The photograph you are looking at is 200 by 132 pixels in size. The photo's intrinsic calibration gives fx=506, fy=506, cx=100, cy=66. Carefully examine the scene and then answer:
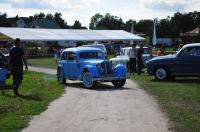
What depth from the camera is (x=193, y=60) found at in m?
21.9

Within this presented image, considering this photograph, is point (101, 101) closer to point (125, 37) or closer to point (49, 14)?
point (125, 37)

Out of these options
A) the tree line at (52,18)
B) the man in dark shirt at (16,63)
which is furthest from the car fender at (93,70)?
the tree line at (52,18)

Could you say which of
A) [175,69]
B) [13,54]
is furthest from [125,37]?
[13,54]

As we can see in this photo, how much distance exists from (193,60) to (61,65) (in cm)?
570

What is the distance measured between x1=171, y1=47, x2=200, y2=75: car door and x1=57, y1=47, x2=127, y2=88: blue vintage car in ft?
11.9

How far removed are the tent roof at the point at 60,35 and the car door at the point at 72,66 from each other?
3910 centimetres

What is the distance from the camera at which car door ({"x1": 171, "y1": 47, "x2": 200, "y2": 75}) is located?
2186 centimetres

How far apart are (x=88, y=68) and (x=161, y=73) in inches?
194

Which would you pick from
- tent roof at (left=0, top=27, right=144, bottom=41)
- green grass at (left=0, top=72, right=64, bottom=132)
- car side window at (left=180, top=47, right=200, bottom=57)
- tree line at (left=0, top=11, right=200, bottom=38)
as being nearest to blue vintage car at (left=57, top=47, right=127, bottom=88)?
green grass at (left=0, top=72, right=64, bottom=132)

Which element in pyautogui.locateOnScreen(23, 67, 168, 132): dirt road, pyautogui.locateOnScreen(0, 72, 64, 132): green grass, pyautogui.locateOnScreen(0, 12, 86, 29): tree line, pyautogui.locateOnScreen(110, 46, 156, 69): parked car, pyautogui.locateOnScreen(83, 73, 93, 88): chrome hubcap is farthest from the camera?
pyautogui.locateOnScreen(0, 12, 86, 29): tree line

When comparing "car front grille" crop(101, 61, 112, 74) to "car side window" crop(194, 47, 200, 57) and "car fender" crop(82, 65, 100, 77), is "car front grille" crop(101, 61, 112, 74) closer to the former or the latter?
"car fender" crop(82, 65, 100, 77)

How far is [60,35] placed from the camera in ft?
223

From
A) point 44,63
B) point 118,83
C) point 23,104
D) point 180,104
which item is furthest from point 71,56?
point 44,63

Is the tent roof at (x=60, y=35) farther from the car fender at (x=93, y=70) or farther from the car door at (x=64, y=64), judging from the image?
the car fender at (x=93, y=70)
